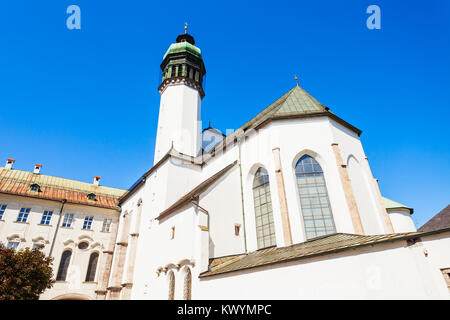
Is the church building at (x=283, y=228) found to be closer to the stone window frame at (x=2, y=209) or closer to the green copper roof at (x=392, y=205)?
the green copper roof at (x=392, y=205)

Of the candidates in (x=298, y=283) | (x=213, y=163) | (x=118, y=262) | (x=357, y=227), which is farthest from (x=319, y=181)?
(x=118, y=262)

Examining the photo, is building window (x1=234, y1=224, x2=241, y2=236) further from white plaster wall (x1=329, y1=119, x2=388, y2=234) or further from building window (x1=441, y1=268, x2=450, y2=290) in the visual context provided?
building window (x1=441, y1=268, x2=450, y2=290)

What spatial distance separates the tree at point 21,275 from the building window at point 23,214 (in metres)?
9.10

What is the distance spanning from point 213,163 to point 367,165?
929 centimetres

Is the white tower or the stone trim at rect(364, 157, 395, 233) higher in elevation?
the white tower

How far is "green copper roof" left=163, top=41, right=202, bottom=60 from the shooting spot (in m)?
23.5

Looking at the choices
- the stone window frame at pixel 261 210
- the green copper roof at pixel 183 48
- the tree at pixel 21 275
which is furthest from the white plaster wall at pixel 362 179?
the tree at pixel 21 275

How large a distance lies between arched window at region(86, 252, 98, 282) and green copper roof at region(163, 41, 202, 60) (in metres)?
19.1

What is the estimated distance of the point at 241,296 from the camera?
A: 8.30 meters

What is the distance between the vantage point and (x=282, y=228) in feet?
36.3

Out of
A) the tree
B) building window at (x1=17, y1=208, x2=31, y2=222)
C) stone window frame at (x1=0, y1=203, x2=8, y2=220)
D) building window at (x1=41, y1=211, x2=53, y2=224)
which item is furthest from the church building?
stone window frame at (x1=0, y1=203, x2=8, y2=220)

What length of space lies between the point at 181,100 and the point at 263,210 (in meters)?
12.7

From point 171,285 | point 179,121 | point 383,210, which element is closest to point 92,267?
point 171,285

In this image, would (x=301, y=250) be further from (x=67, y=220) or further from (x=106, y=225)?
(x=67, y=220)
